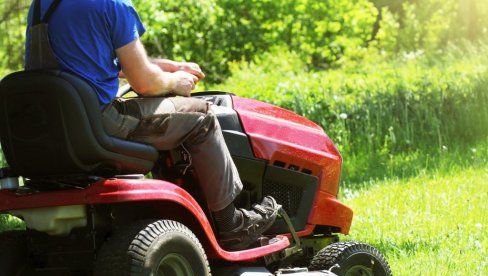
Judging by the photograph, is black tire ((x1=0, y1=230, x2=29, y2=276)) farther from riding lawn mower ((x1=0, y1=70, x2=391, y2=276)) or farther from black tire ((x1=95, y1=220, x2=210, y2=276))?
black tire ((x1=95, y1=220, x2=210, y2=276))

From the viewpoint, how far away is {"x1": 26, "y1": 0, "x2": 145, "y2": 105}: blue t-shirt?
4008mm

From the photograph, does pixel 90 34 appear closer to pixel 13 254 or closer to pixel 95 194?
pixel 95 194

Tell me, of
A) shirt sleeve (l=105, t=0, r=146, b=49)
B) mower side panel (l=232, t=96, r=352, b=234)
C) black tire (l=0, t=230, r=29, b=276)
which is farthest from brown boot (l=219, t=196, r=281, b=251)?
shirt sleeve (l=105, t=0, r=146, b=49)

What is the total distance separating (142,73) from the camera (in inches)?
162

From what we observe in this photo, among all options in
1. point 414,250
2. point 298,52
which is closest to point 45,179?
point 414,250

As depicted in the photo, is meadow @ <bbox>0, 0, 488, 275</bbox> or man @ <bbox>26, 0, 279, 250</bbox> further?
meadow @ <bbox>0, 0, 488, 275</bbox>

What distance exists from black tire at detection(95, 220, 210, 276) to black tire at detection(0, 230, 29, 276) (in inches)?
19.8

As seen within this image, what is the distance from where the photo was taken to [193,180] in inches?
177

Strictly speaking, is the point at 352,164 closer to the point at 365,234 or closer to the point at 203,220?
the point at 365,234

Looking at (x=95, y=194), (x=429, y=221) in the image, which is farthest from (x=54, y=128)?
(x=429, y=221)

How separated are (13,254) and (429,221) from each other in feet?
12.4

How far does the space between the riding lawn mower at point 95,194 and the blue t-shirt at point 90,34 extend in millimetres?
A: 142

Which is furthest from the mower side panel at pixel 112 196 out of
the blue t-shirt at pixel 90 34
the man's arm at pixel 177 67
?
the man's arm at pixel 177 67

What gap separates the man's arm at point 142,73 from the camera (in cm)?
407
